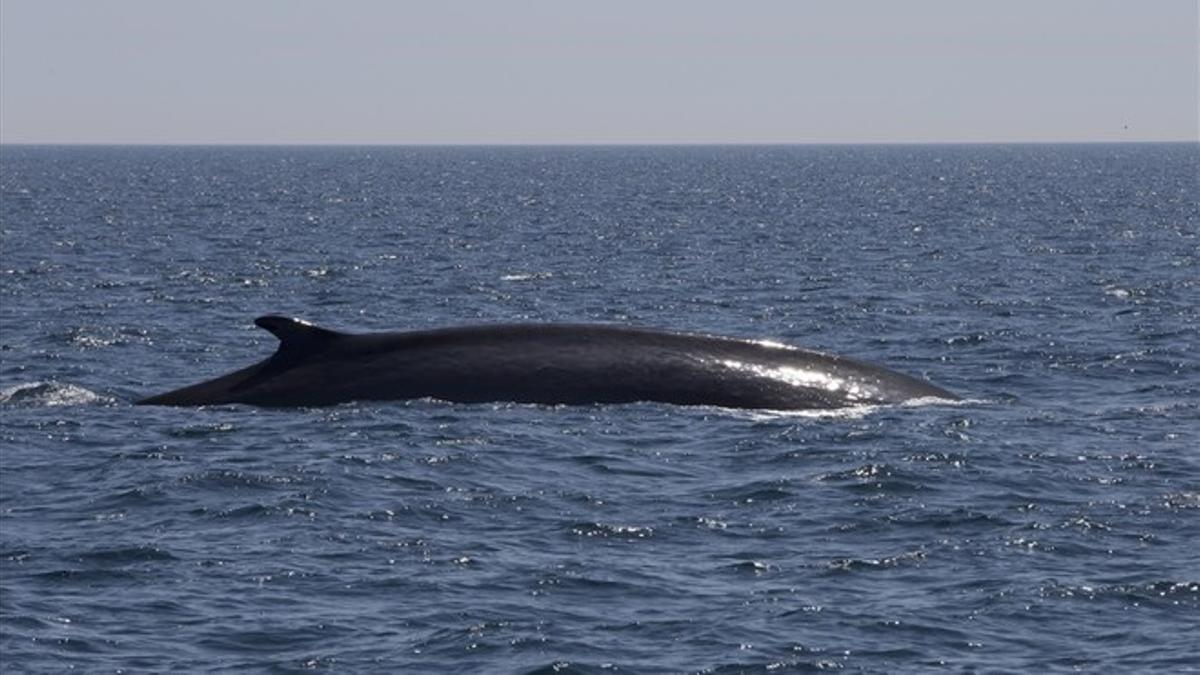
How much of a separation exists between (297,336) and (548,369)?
276cm

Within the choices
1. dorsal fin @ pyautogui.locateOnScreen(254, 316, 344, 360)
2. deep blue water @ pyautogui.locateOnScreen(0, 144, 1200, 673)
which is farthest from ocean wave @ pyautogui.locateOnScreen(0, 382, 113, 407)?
dorsal fin @ pyautogui.locateOnScreen(254, 316, 344, 360)

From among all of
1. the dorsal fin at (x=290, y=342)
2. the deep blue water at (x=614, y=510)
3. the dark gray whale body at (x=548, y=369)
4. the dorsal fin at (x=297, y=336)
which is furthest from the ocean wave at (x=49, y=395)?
the dorsal fin at (x=297, y=336)

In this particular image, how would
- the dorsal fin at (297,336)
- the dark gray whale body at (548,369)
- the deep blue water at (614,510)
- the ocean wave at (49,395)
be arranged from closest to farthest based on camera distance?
the deep blue water at (614,510) → the dorsal fin at (297,336) → the dark gray whale body at (548,369) → the ocean wave at (49,395)

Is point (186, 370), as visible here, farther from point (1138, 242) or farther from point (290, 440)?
point (1138, 242)

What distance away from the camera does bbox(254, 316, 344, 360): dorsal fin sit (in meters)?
24.1

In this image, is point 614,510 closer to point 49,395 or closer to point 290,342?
point 290,342

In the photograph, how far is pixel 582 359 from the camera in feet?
82.0

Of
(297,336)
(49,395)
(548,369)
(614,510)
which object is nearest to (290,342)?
(297,336)

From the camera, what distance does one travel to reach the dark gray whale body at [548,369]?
2472cm

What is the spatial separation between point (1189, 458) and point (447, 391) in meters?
7.91

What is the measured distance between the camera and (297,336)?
80.8 ft

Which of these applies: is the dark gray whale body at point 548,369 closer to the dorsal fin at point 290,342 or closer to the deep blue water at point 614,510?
the dorsal fin at point 290,342

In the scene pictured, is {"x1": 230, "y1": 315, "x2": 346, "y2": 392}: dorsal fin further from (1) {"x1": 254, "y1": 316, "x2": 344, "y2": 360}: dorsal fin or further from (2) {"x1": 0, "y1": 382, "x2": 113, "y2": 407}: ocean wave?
(2) {"x1": 0, "y1": 382, "x2": 113, "y2": 407}: ocean wave

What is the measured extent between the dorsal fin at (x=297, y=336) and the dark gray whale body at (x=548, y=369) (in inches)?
0.8
